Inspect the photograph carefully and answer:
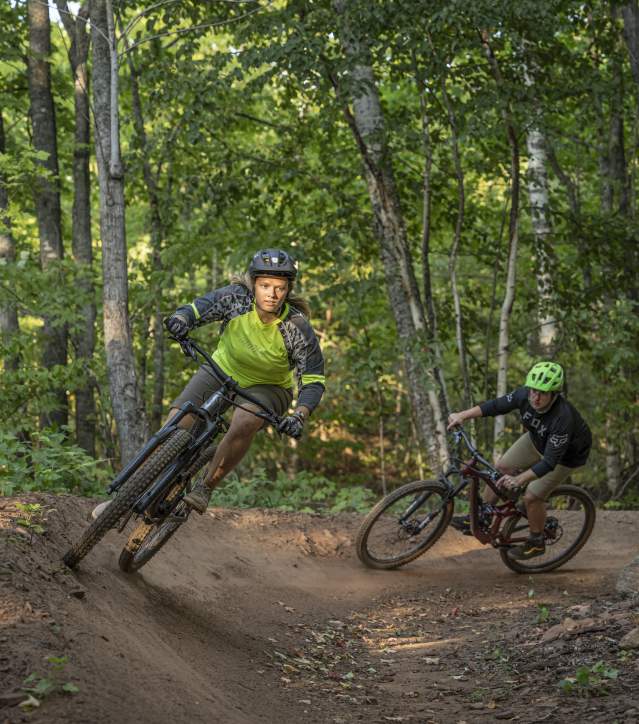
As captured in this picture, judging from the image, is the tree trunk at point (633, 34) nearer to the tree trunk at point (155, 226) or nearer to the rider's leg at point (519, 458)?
the rider's leg at point (519, 458)

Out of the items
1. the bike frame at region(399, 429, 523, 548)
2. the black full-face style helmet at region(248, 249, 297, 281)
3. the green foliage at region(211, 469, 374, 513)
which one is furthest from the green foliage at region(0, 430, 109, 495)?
the bike frame at region(399, 429, 523, 548)

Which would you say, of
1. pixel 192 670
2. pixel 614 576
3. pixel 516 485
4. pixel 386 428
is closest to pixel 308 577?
pixel 516 485

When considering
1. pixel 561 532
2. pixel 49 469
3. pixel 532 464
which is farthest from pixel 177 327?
pixel 561 532

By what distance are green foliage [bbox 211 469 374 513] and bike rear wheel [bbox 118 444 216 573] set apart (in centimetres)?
498

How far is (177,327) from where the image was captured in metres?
5.75

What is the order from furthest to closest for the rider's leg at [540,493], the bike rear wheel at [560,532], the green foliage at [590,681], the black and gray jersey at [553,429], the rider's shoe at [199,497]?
the bike rear wheel at [560,532], the rider's leg at [540,493], the black and gray jersey at [553,429], the rider's shoe at [199,497], the green foliage at [590,681]

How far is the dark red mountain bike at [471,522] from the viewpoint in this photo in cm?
912

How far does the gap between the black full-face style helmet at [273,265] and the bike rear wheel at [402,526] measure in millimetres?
3663

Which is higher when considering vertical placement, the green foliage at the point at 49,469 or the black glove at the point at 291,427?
the black glove at the point at 291,427

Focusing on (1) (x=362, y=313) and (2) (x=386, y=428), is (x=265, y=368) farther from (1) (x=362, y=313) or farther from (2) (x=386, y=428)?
(2) (x=386, y=428)

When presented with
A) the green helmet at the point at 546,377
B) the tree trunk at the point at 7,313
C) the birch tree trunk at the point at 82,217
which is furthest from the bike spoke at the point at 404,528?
the birch tree trunk at the point at 82,217

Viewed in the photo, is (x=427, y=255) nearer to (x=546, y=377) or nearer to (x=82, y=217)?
(x=546, y=377)

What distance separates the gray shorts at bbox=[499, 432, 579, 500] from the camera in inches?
348

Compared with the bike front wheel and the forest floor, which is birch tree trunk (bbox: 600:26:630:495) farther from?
the bike front wheel
